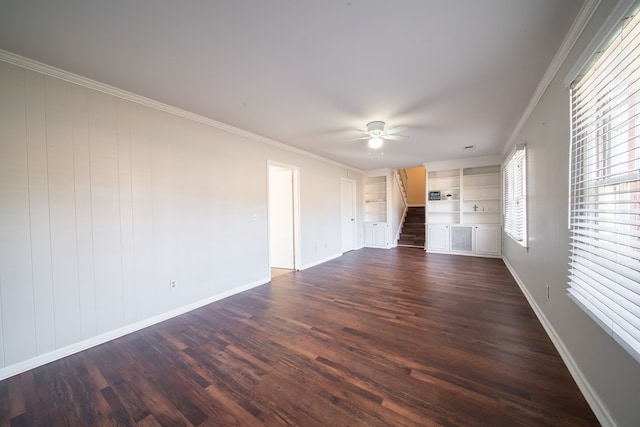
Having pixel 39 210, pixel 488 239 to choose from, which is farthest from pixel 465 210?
pixel 39 210

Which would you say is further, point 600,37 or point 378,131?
point 378,131

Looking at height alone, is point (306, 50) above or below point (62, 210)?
above

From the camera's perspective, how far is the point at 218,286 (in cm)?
340

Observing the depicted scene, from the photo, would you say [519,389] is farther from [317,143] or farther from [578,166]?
[317,143]

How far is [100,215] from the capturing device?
2346 mm

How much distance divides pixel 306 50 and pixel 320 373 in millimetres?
2581

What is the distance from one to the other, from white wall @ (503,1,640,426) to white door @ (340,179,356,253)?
4.02m

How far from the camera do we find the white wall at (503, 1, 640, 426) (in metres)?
1.24

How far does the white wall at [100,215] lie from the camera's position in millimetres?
1928

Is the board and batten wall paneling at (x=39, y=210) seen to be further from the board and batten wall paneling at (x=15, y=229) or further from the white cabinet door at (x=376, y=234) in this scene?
the white cabinet door at (x=376, y=234)

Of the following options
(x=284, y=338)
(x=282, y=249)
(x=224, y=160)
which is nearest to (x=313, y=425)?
(x=284, y=338)

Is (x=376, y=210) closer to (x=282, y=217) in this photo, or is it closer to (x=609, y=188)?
(x=282, y=217)

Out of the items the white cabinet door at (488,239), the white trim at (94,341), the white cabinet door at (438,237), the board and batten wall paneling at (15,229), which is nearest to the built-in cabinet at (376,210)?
the white cabinet door at (438,237)

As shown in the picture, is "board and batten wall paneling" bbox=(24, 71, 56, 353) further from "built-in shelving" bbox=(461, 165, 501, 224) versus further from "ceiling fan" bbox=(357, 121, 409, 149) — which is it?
"built-in shelving" bbox=(461, 165, 501, 224)
